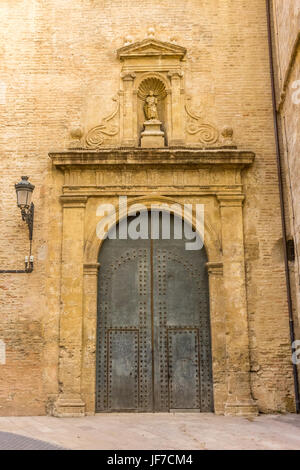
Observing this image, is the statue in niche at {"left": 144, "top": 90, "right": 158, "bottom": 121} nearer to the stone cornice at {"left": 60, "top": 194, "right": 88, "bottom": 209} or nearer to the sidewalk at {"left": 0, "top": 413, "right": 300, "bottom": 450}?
the stone cornice at {"left": 60, "top": 194, "right": 88, "bottom": 209}

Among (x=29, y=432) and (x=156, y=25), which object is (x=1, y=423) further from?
(x=156, y=25)

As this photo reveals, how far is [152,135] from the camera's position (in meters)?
8.80

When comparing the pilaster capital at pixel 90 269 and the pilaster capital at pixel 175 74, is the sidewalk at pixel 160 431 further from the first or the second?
the pilaster capital at pixel 175 74

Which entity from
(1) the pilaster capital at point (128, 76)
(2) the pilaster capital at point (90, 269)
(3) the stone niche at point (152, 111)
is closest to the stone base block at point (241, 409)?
(2) the pilaster capital at point (90, 269)

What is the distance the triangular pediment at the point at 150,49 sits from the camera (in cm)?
907

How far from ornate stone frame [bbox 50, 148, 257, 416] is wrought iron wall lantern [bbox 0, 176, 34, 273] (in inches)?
22.2

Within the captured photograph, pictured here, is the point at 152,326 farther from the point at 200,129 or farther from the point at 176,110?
the point at 176,110

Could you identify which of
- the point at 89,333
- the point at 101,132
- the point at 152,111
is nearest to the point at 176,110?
the point at 152,111

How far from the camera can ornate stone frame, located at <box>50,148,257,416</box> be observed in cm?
786

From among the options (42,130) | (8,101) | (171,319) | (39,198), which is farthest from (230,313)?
(8,101)

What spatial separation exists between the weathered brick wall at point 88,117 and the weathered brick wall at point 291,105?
0.83ft

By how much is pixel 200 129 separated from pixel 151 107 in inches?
38.8

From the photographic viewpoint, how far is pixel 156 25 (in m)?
9.34

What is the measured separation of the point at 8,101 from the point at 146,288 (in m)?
4.22
